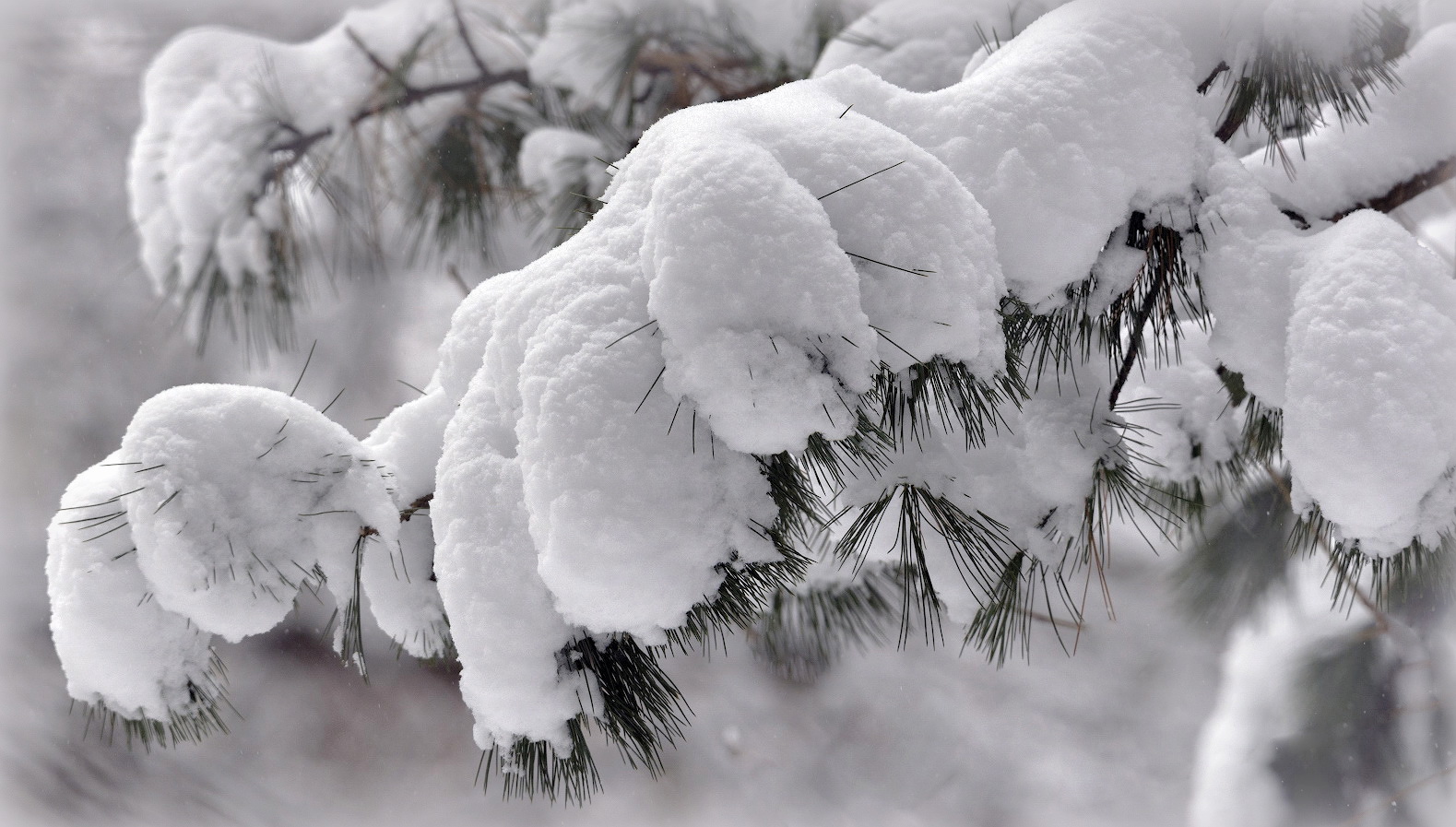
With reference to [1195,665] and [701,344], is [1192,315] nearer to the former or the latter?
[701,344]

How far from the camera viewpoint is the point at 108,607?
1.30 ft

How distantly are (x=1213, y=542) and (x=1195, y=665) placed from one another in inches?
42.4

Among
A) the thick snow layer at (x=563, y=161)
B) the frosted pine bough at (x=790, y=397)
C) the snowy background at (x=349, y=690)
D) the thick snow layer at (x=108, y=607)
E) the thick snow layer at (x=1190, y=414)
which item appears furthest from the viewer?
the snowy background at (x=349, y=690)

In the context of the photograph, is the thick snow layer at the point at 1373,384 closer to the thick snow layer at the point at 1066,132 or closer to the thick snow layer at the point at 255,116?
the thick snow layer at the point at 1066,132

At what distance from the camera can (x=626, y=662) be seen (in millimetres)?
372

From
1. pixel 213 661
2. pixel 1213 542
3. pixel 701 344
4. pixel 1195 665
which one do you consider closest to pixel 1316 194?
pixel 701 344

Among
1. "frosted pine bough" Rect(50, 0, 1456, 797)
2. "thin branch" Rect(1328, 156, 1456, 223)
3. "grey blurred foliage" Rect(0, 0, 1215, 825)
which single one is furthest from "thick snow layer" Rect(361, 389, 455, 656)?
"grey blurred foliage" Rect(0, 0, 1215, 825)

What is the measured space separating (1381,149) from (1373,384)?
23 cm

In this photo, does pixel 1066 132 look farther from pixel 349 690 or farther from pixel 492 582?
pixel 349 690

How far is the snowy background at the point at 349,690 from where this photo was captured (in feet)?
6.48

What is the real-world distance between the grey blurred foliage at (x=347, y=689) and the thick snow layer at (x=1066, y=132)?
1.78m

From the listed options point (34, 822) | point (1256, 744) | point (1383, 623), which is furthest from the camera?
point (34, 822)

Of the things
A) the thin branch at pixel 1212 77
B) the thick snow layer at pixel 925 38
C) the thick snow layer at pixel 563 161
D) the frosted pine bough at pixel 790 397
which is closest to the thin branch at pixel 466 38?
the thick snow layer at pixel 563 161

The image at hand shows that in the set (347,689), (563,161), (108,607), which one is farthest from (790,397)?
(347,689)
